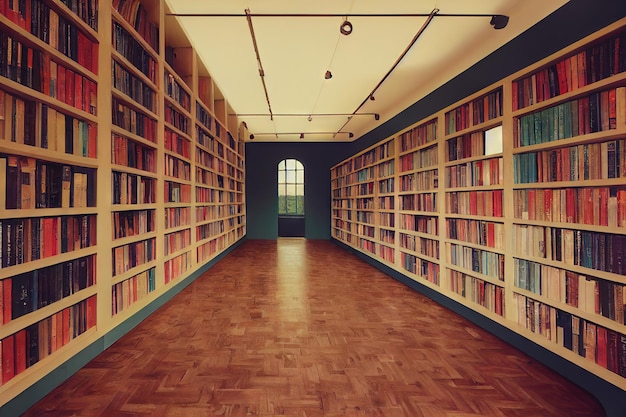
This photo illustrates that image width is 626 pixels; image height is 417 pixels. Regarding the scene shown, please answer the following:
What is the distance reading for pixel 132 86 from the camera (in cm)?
256

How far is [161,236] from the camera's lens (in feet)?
10.1

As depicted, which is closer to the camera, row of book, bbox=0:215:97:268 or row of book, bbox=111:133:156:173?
row of book, bbox=0:215:97:268

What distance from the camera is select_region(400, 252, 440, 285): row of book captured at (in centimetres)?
357

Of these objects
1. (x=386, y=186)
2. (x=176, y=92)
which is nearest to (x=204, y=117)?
(x=176, y=92)

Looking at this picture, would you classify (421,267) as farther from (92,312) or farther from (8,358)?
(8,358)

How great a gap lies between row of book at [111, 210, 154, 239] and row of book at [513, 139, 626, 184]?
3218 mm

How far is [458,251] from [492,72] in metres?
1.84

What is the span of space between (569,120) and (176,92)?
3.71 meters

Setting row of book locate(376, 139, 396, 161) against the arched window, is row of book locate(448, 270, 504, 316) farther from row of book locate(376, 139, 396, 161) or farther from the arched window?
the arched window

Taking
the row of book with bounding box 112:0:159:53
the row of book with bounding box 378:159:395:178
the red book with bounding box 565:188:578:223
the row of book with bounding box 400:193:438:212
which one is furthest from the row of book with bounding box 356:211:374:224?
the row of book with bounding box 112:0:159:53

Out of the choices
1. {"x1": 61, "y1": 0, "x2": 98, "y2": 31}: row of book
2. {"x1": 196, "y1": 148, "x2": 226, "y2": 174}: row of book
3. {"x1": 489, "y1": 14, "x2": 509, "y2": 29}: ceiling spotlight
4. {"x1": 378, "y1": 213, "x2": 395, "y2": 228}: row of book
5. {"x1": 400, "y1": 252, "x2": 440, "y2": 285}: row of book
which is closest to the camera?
{"x1": 61, "y1": 0, "x2": 98, "y2": 31}: row of book

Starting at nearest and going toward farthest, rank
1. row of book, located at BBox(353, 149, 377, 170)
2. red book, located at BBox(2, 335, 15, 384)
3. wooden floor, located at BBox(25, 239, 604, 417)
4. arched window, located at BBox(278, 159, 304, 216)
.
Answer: red book, located at BBox(2, 335, 15, 384) → wooden floor, located at BBox(25, 239, 604, 417) → row of book, located at BBox(353, 149, 377, 170) → arched window, located at BBox(278, 159, 304, 216)

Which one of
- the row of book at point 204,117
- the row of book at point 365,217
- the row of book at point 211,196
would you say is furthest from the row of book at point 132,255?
the row of book at point 365,217

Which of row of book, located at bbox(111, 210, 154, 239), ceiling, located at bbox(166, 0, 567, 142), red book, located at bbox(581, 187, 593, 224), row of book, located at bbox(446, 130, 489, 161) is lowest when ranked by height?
row of book, located at bbox(111, 210, 154, 239)
